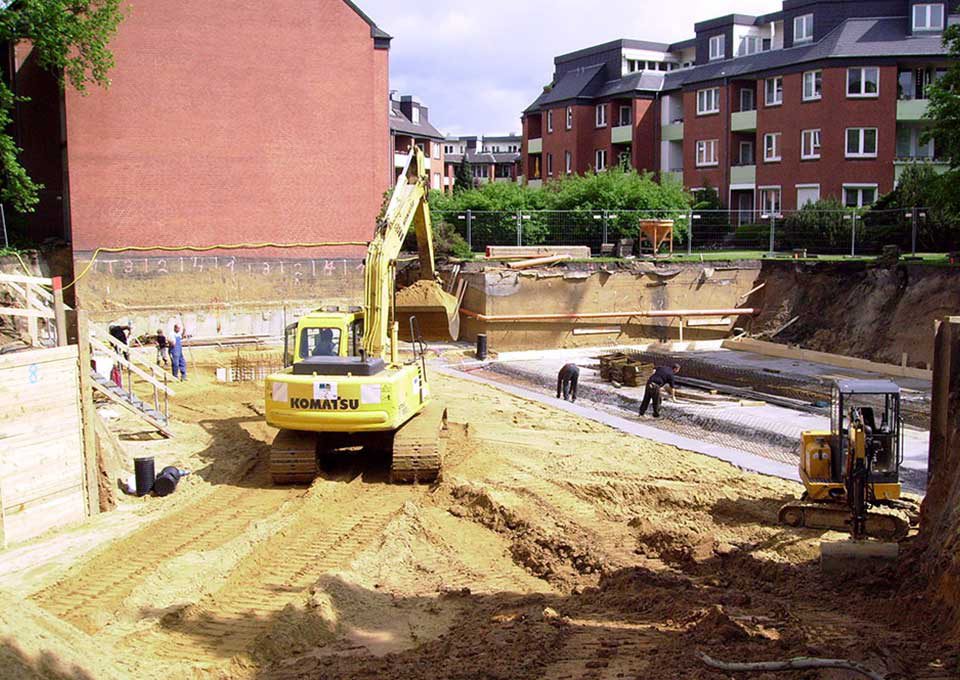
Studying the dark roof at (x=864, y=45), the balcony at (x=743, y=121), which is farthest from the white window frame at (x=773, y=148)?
the dark roof at (x=864, y=45)

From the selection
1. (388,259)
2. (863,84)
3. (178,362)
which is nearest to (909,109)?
(863,84)

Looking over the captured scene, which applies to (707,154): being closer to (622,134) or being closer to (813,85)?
(622,134)

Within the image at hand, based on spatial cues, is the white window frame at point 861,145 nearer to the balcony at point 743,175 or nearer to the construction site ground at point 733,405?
the balcony at point 743,175

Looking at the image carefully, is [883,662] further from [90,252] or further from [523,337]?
[90,252]

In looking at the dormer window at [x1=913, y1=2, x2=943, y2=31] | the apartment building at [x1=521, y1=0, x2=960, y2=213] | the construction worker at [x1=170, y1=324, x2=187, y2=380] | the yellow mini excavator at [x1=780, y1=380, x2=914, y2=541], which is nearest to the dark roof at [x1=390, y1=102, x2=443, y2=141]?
the apartment building at [x1=521, y1=0, x2=960, y2=213]

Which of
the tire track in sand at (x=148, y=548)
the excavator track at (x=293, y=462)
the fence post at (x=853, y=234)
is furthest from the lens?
the fence post at (x=853, y=234)

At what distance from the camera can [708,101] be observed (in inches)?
1975

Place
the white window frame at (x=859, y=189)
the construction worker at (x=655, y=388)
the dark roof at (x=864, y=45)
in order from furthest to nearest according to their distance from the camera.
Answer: the white window frame at (x=859, y=189) < the dark roof at (x=864, y=45) < the construction worker at (x=655, y=388)

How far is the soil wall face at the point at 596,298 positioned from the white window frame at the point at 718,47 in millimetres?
21269

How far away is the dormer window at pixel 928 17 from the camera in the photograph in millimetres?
42000

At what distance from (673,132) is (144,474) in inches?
1724

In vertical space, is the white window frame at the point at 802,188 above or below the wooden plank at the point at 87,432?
above

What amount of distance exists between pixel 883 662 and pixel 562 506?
6490 millimetres

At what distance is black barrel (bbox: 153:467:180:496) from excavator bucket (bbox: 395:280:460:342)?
7.27 metres
